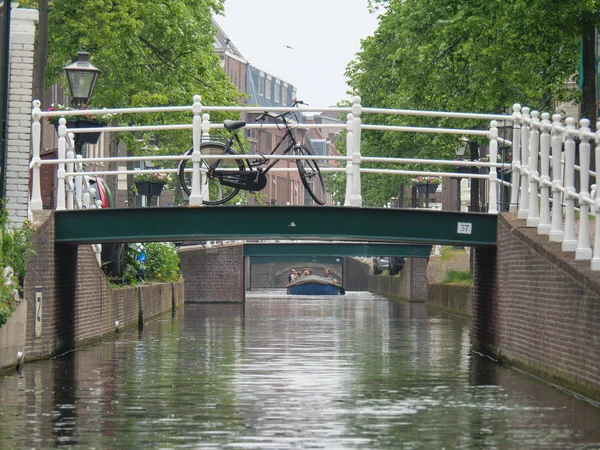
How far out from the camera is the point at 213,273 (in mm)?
56688

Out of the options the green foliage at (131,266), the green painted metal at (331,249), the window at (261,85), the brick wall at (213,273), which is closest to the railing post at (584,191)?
the green foliage at (131,266)

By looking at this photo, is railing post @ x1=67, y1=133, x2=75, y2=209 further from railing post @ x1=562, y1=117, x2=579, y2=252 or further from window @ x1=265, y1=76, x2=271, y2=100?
window @ x1=265, y1=76, x2=271, y2=100

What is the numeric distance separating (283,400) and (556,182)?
4581mm

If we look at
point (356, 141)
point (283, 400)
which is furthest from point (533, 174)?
point (283, 400)

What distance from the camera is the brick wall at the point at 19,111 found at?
67.8 feet

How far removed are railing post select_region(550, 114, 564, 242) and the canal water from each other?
6.07 feet

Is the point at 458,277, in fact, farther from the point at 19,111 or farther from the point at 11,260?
the point at 11,260

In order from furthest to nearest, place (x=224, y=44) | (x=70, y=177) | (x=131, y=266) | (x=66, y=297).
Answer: (x=224, y=44)
(x=131, y=266)
(x=66, y=297)
(x=70, y=177)

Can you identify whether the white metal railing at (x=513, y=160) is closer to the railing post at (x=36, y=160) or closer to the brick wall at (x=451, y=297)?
the railing post at (x=36, y=160)

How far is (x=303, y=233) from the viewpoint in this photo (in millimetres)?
20781

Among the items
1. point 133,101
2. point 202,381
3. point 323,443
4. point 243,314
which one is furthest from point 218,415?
point 243,314

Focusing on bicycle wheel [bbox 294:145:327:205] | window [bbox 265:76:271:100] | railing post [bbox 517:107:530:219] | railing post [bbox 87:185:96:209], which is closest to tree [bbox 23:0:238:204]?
railing post [bbox 87:185:96:209]

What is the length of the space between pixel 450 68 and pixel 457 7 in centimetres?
312

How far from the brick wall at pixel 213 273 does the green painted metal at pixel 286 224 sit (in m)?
34.8
